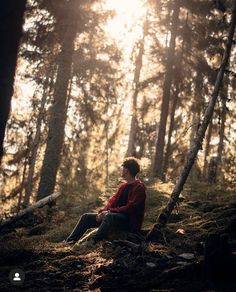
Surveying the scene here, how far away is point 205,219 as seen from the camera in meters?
9.61

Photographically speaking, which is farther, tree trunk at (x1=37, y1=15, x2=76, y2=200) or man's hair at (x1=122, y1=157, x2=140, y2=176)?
tree trunk at (x1=37, y1=15, x2=76, y2=200)

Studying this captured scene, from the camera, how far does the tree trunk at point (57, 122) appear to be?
47.3 ft

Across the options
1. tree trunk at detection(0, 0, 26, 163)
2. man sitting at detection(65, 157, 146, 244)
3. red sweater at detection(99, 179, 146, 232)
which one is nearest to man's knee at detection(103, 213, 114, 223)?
man sitting at detection(65, 157, 146, 244)

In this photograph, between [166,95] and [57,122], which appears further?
[166,95]

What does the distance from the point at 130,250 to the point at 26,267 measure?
1.72m

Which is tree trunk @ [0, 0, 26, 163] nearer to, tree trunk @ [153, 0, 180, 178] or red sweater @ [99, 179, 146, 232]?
red sweater @ [99, 179, 146, 232]

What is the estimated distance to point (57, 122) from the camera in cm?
1452

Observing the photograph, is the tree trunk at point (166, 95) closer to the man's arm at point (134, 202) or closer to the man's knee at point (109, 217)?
the man's arm at point (134, 202)

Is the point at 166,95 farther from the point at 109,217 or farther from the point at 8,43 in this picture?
the point at 8,43

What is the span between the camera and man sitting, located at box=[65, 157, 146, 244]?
27.2 feet

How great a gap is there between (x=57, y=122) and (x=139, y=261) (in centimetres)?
833

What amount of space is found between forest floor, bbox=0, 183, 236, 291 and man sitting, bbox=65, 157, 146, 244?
1.21ft

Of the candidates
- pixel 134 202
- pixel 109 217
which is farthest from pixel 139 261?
pixel 134 202

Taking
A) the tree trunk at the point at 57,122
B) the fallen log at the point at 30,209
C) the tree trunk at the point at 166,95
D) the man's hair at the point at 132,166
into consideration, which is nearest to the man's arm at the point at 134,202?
the man's hair at the point at 132,166
